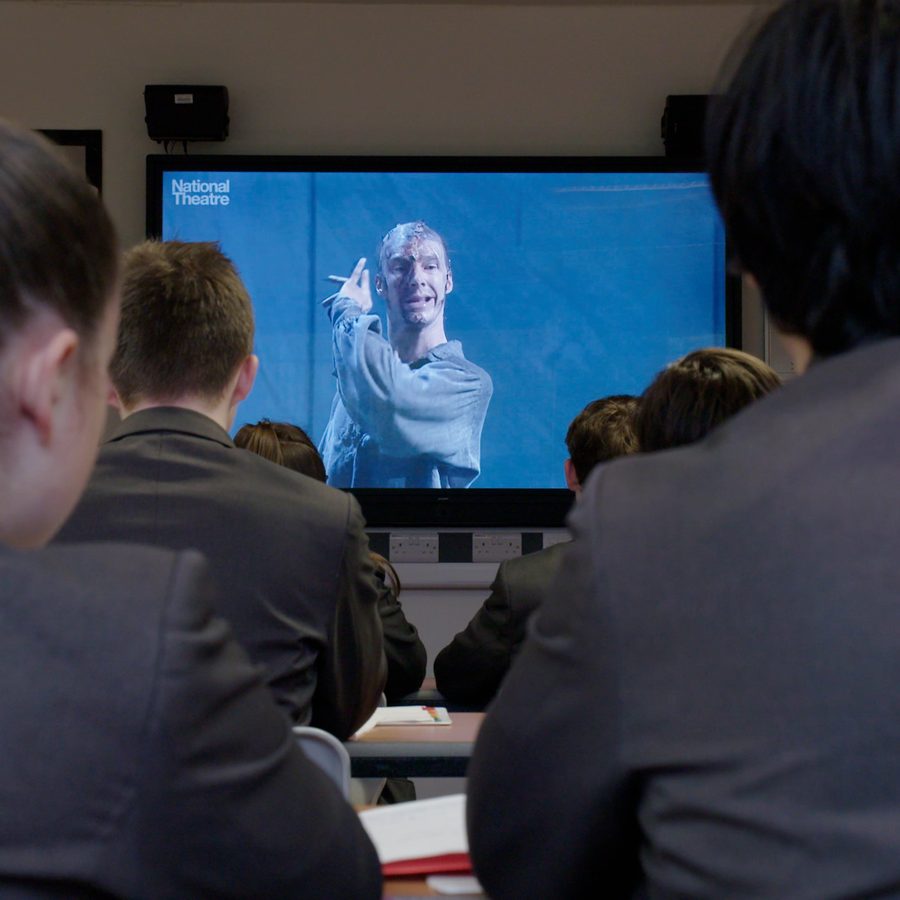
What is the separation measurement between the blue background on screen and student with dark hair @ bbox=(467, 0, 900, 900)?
3.63 m

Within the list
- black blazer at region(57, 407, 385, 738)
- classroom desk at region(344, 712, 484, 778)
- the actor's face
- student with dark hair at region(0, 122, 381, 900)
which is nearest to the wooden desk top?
classroom desk at region(344, 712, 484, 778)

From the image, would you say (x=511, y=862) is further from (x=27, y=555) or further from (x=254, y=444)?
(x=254, y=444)

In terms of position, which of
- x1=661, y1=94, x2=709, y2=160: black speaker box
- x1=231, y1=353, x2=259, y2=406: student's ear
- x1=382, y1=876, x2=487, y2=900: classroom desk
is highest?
x1=661, y1=94, x2=709, y2=160: black speaker box

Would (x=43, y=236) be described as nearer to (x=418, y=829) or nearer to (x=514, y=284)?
(x=418, y=829)

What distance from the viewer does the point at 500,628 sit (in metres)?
2.74

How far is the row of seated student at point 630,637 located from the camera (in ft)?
2.40

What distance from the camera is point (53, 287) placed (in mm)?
792

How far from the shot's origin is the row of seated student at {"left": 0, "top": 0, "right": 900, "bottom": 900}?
73cm

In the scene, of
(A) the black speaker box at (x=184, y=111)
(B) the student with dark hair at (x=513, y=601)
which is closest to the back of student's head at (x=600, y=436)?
(B) the student with dark hair at (x=513, y=601)

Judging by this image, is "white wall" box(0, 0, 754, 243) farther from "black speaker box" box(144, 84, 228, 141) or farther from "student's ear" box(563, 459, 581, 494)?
"student's ear" box(563, 459, 581, 494)

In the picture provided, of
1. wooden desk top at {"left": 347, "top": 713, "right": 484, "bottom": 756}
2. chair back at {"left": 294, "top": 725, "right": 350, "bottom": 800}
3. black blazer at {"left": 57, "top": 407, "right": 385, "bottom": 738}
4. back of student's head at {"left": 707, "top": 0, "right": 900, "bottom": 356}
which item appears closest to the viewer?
back of student's head at {"left": 707, "top": 0, "right": 900, "bottom": 356}

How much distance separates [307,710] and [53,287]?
4.29 ft

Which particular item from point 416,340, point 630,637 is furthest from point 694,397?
point 416,340

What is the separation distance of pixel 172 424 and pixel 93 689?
1264 millimetres
